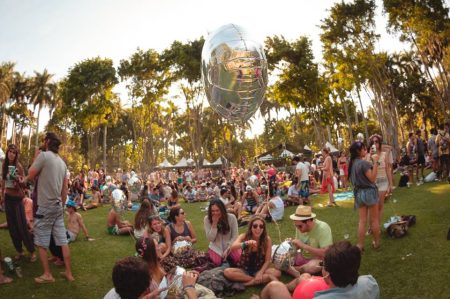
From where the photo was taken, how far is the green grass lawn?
440 cm

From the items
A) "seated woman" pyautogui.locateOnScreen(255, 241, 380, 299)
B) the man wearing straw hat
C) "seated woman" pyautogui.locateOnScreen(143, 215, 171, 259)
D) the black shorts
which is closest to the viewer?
"seated woman" pyautogui.locateOnScreen(255, 241, 380, 299)

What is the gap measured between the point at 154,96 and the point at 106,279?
972 inches

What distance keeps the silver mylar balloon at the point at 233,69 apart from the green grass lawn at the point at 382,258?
2600 mm

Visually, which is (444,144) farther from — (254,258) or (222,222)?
(254,258)

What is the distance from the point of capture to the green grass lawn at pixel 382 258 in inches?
173

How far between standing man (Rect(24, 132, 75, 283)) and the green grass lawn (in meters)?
0.44

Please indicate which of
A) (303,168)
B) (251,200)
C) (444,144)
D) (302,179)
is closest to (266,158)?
(302,179)

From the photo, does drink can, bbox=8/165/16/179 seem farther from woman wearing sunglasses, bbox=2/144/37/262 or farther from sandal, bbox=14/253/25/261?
sandal, bbox=14/253/25/261

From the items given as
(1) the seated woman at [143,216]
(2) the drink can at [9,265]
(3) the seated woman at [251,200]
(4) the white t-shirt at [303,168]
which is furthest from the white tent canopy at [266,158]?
(2) the drink can at [9,265]

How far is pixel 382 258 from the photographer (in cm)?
531

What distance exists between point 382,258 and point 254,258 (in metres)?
1.89

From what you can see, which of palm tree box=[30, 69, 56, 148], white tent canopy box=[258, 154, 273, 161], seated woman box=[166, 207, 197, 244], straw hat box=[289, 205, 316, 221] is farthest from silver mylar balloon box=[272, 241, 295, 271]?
palm tree box=[30, 69, 56, 148]

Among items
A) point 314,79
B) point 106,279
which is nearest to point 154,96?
point 314,79

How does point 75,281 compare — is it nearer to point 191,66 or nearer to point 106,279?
point 106,279
